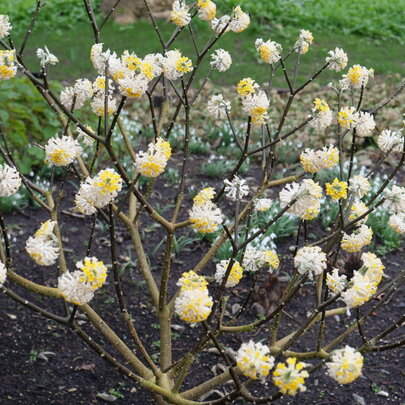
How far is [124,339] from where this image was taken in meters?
3.40

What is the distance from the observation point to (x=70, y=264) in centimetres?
404

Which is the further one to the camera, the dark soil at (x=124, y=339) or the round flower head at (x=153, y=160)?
the dark soil at (x=124, y=339)

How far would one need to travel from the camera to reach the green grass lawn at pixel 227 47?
28.2 ft

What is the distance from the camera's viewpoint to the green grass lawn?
8.59 metres

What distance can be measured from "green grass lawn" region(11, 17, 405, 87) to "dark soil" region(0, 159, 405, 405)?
4.53 meters

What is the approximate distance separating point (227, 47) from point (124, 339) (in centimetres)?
679

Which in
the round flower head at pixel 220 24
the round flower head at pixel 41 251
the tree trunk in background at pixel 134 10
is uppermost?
the round flower head at pixel 220 24

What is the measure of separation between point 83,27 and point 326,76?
14.3 feet

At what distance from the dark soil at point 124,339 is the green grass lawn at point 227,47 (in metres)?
4.53

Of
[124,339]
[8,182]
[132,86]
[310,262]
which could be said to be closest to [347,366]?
[310,262]

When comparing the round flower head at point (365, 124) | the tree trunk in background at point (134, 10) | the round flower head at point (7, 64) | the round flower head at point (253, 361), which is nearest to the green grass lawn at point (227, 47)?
the tree trunk in background at point (134, 10)

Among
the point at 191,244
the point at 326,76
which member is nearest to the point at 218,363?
the point at 191,244

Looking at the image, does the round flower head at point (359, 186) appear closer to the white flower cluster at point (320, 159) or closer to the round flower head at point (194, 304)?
the white flower cluster at point (320, 159)

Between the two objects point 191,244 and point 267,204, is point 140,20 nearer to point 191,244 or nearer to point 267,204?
point 191,244
